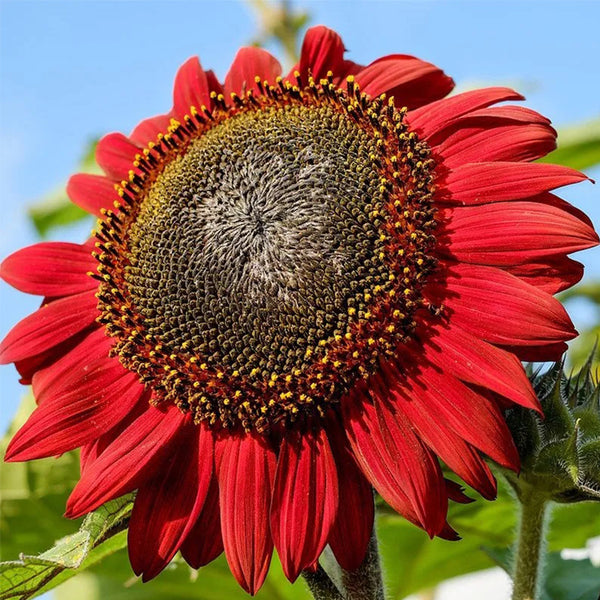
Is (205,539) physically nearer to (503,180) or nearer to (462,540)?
(503,180)

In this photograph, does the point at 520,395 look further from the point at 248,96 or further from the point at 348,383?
the point at 248,96

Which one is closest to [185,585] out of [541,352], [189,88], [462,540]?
[462,540]

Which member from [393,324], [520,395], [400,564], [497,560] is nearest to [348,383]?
[393,324]

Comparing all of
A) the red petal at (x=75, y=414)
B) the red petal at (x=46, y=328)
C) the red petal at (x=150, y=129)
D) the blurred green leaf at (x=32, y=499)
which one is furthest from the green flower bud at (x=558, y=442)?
the blurred green leaf at (x=32, y=499)

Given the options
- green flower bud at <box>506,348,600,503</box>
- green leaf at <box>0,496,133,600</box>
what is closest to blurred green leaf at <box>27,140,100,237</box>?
green leaf at <box>0,496,133,600</box>

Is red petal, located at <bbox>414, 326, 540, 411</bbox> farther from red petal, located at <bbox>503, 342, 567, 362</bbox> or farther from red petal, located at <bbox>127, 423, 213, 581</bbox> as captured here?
red petal, located at <bbox>127, 423, 213, 581</bbox>

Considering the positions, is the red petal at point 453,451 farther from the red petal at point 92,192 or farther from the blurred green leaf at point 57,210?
the blurred green leaf at point 57,210
